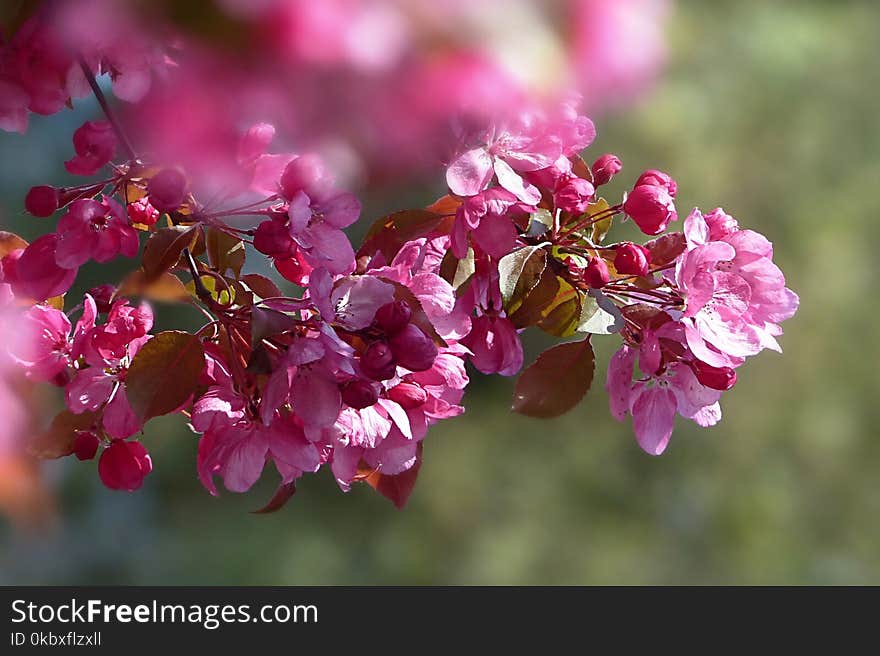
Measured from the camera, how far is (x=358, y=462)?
685 mm

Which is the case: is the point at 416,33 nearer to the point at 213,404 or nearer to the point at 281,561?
the point at 213,404

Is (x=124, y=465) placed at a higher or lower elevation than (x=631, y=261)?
lower

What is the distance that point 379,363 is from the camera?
2.00 ft

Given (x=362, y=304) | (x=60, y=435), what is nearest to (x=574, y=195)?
(x=362, y=304)

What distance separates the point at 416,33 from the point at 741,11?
4.88 metres

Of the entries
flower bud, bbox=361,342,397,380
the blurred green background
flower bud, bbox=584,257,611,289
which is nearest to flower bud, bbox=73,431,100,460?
flower bud, bbox=361,342,397,380

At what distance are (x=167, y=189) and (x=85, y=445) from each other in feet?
0.67

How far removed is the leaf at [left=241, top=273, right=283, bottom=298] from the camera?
2.41 ft

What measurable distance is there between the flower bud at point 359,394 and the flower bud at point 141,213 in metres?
0.22

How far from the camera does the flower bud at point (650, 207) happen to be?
721 millimetres

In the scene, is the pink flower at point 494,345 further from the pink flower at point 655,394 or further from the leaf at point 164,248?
the leaf at point 164,248

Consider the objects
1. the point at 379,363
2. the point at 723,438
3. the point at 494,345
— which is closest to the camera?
the point at 379,363

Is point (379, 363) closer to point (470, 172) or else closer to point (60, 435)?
point (470, 172)
